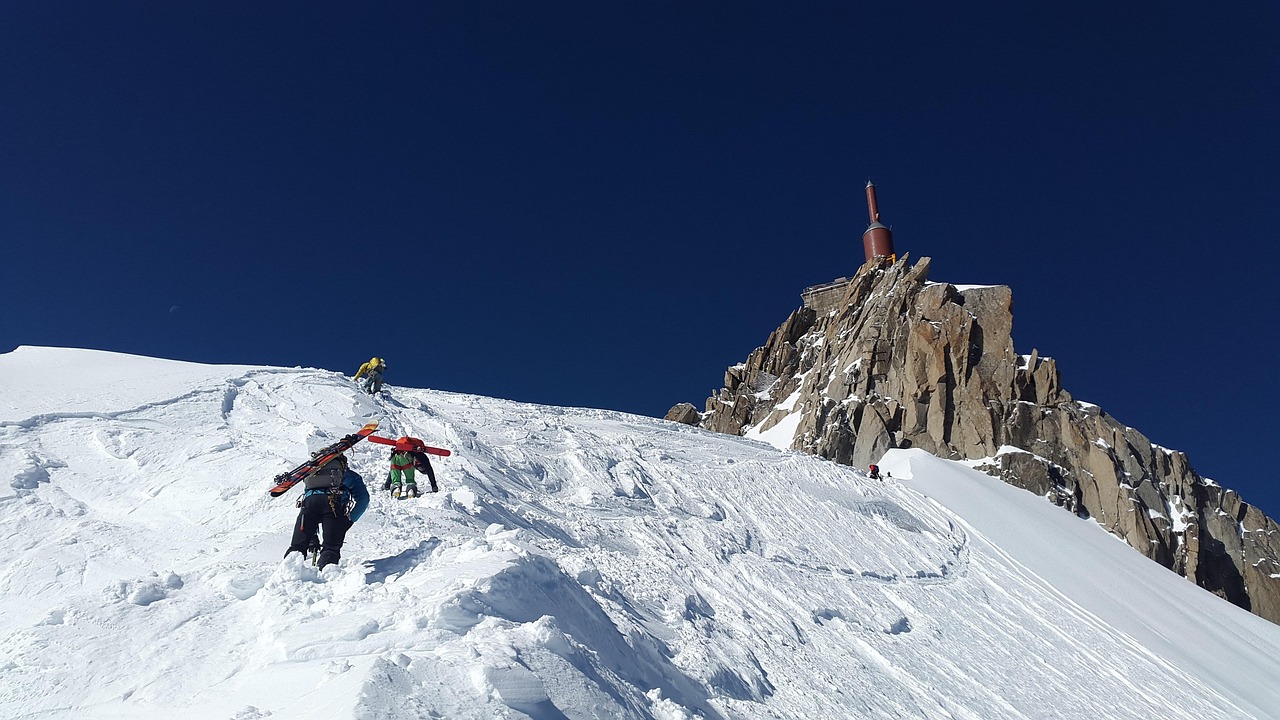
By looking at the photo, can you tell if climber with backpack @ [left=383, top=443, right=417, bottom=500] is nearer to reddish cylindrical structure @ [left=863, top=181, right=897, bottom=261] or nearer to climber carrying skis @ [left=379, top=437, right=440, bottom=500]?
climber carrying skis @ [left=379, top=437, right=440, bottom=500]

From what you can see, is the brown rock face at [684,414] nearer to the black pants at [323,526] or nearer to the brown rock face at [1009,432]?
the brown rock face at [1009,432]

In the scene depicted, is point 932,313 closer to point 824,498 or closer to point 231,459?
point 824,498

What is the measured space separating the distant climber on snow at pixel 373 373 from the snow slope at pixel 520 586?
0.63 metres

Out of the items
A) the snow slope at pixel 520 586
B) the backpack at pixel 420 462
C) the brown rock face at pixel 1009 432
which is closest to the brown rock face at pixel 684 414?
the brown rock face at pixel 1009 432

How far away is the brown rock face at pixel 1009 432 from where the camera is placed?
3347 cm

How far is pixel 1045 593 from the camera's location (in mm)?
16891

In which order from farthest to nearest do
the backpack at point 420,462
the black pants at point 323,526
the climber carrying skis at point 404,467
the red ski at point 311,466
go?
1. the backpack at point 420,462
2. the climber carrying skis at point 404,467
3. the red ski at point 311,466
4. the black pants at point 323,526

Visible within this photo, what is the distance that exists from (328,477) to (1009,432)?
119 ft

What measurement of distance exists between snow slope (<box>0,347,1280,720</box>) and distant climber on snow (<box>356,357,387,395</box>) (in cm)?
63

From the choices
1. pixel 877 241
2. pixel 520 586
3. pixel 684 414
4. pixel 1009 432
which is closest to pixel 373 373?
pixel 520 586

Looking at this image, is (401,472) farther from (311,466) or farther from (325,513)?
(325,513)

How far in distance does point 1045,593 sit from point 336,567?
16751 mm

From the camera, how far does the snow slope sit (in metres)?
5.13

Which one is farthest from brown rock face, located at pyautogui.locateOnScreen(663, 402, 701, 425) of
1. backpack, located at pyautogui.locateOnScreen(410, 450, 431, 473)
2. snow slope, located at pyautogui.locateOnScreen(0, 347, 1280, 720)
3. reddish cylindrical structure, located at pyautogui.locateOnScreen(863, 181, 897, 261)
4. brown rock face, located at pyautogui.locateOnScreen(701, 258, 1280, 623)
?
backpack, located at pyautogui.locateOnScreen(410, 450, 431, 473)
